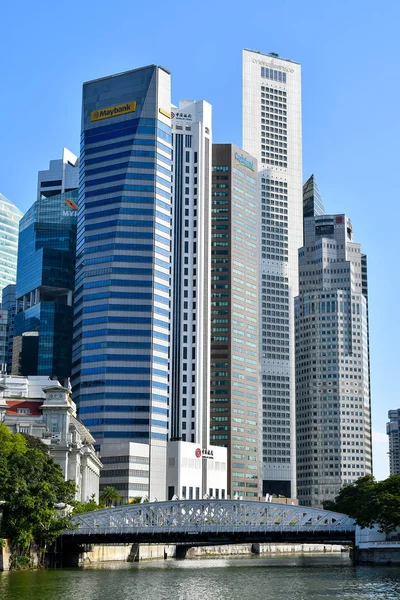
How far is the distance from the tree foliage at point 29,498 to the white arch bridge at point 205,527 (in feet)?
32.6

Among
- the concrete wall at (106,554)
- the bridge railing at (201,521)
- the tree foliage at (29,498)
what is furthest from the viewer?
the concrete wall at (106,554)

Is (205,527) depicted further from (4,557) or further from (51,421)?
(51,421)

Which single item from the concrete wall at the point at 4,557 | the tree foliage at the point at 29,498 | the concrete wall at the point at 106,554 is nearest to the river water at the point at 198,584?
the concrete wall at the point at 4,557

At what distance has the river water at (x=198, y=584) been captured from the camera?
10075 cm

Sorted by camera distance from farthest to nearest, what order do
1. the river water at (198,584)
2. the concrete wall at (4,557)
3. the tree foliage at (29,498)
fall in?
the tree foliage at (29,498) < the concrete wall at (4,557) < the river water at (198,584)

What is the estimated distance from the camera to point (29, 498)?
5197 inches

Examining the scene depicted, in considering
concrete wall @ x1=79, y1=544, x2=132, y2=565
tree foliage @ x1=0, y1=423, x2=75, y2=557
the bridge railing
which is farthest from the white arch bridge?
tree foliage @ x1=0, y1=423, x2=75, y2=557

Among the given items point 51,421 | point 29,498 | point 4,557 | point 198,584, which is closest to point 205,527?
point 29,498

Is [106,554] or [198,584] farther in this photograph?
[106,554]

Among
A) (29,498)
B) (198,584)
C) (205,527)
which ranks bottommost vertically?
(198,584)

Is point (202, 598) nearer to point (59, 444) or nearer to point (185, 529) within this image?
point (185, 529)

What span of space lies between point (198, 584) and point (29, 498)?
27.9m

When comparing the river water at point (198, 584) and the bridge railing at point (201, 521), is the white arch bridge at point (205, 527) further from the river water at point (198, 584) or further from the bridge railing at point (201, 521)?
the river water at point (198, 584)

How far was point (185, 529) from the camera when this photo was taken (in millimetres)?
155875
